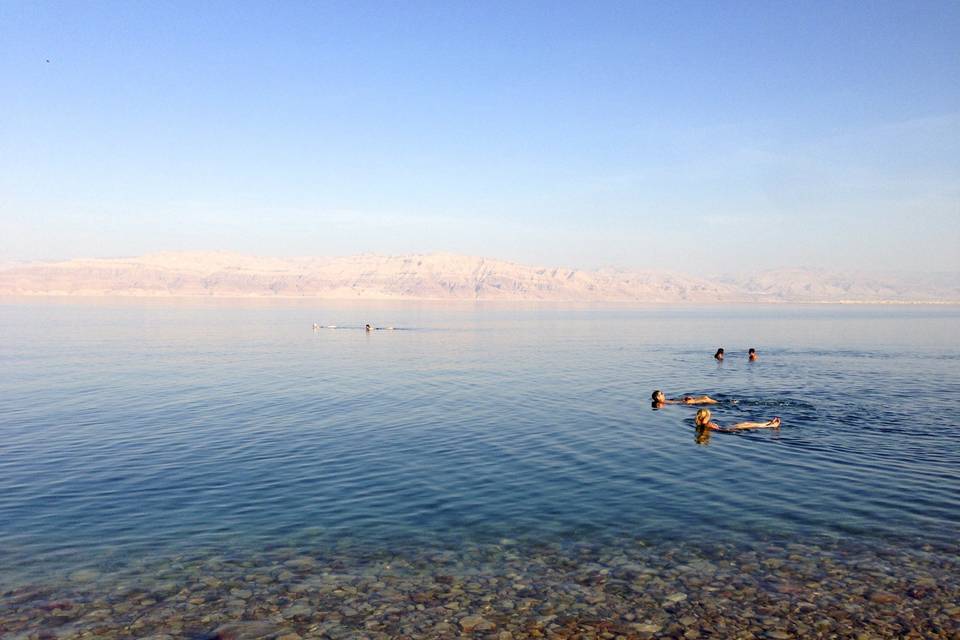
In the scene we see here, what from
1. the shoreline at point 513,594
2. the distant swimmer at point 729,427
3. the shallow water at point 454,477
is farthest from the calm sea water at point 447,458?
the shoreline at point 513,594

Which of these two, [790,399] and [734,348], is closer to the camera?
[790,399]

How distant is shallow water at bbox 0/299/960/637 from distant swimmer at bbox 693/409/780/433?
28.1 inches

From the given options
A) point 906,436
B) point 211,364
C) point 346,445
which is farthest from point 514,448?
point 211,364

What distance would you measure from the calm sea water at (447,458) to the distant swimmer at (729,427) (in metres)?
0.75

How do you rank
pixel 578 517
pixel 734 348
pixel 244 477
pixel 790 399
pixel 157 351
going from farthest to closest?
pixel 734 348 < pixel 157 351 < pixel 790 399 < pixel 244 477 < pixel 578 517

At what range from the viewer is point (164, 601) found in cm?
1327

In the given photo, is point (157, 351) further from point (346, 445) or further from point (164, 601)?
point (164, 601)

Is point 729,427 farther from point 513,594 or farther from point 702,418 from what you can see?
point 513,594

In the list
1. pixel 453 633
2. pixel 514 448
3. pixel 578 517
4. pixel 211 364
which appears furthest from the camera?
pixel 211 364

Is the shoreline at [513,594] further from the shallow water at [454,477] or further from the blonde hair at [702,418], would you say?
the blonde hair at [702,418]

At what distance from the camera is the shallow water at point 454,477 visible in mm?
15422

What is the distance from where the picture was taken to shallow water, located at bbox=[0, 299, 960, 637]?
15422 millimetres

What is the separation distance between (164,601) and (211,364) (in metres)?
45.8

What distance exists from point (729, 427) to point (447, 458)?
1319 centimetres
